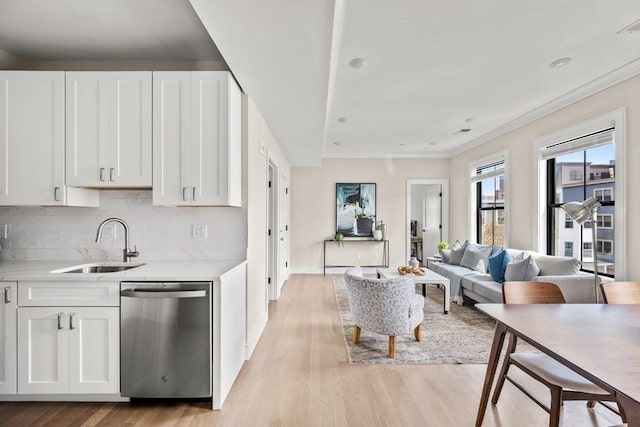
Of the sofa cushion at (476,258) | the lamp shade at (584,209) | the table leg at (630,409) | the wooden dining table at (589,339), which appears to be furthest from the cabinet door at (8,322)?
the sofa cushion at (476,258)

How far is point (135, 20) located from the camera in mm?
2197

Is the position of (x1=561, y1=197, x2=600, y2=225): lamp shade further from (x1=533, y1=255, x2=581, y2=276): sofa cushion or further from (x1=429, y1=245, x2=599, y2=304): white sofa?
(x1=533, y1=255, x2=581, y2=276): sofa cushion

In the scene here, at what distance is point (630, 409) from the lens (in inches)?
35.9

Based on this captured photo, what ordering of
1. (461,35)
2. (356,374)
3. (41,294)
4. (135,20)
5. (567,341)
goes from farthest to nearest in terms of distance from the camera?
(356,374) → (461,35) → (135,20) → (41,294) → (567,341)

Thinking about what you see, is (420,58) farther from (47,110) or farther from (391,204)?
(391,204)

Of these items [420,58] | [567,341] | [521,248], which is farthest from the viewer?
[521,248]

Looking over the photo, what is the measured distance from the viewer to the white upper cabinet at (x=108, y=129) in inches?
93.0

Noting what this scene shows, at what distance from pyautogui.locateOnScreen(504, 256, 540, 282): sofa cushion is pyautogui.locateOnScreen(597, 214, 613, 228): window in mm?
742

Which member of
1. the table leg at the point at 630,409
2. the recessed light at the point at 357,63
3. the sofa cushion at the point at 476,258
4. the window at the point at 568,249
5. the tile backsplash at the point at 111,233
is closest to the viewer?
the table leg at the point at 630,409

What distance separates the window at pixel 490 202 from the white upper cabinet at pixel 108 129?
4.91 m

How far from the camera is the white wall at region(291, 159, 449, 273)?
6859mm

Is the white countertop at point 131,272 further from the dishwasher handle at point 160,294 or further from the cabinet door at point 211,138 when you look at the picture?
the cabinet door at point 211,138

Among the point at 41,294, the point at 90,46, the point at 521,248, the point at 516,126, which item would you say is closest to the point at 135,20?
the point at 90,46

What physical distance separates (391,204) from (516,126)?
114 inches
